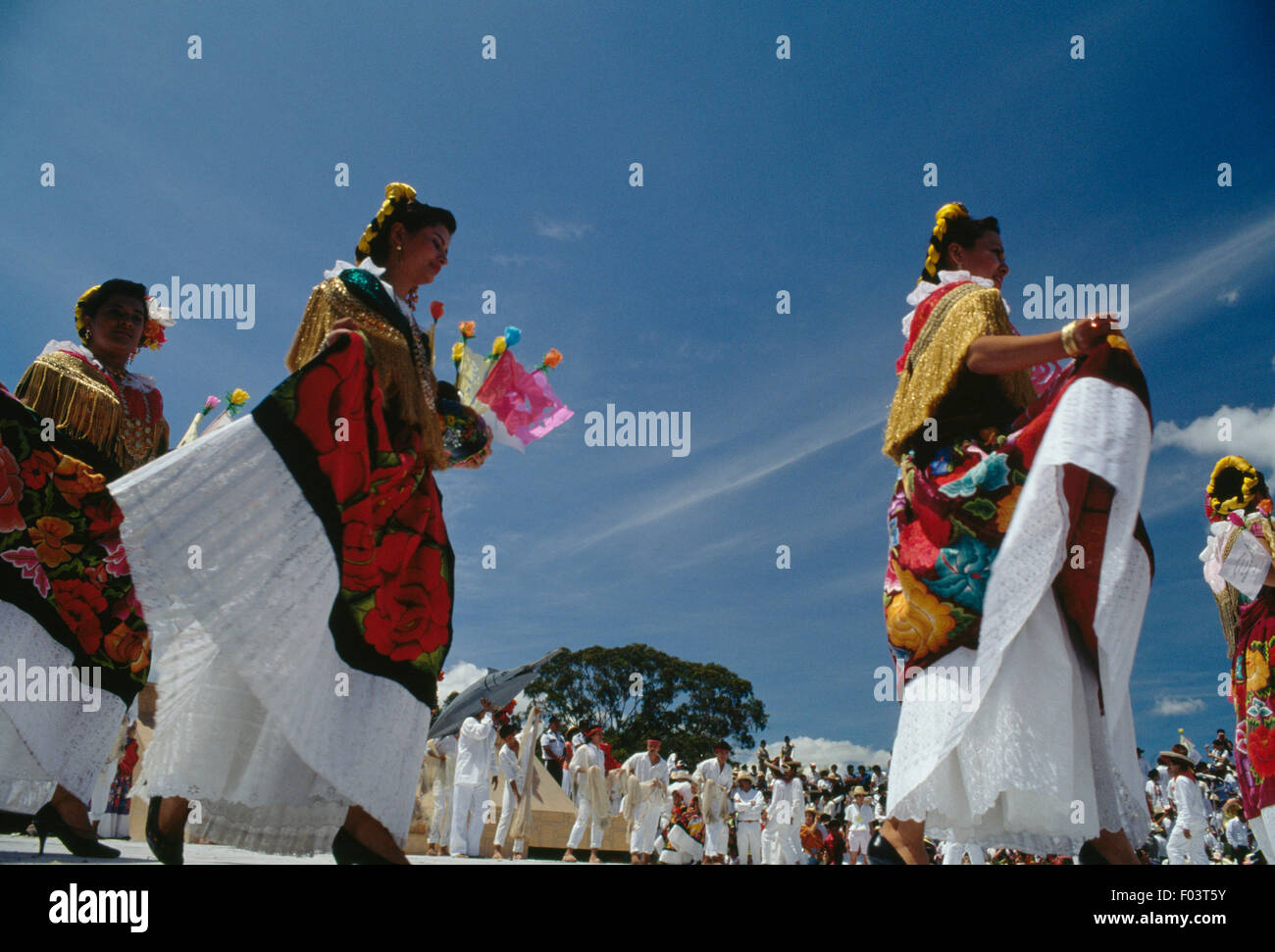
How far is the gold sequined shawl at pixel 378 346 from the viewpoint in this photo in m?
3.30

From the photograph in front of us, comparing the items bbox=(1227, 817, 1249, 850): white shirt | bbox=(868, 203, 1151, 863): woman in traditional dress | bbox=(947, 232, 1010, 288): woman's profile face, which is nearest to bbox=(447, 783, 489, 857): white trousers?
A: bbox=(868, 203, 1151, 863): woman in traditional dress

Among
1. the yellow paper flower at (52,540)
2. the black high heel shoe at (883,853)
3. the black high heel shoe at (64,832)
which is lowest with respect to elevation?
the black high heel shoe at (64,832)

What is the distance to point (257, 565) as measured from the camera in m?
2.87

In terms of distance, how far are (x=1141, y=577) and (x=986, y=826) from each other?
95 centimetres

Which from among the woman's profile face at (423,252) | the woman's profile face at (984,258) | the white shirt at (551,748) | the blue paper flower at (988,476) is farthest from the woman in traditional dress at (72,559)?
the white shirt at (551,748)

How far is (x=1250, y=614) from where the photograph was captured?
Result: 5258 mm

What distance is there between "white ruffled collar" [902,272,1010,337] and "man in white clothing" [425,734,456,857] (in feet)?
32.7

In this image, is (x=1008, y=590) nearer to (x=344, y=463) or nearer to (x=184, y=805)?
(x=344, y=463)

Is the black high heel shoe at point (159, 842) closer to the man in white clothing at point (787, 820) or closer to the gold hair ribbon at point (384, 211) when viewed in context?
the gold hair ribbon at point (384, 211)

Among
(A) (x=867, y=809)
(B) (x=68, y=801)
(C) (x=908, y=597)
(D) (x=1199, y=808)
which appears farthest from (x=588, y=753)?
(C) (x=908, y=597)

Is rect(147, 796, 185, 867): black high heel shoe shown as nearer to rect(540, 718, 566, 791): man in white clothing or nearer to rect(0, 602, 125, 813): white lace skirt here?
rect(0, 602, 125, 813): white lace skirt

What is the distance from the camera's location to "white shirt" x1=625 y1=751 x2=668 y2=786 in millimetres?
14320

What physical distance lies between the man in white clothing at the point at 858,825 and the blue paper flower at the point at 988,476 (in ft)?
46.7

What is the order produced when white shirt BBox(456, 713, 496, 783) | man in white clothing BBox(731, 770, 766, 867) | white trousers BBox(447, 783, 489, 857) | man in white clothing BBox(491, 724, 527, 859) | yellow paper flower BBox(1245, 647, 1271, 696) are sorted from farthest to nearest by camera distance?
man in white clothing BBox(731, 770, 766, 867) < man in white clothing BBox(491, 724, 527, 859) < white shirt BBox(456, 713, 496, 783) < white trousers BBox(447, 783, 489, 857) < yellow paper flower BBox(1245, 647, 1271, 696)
